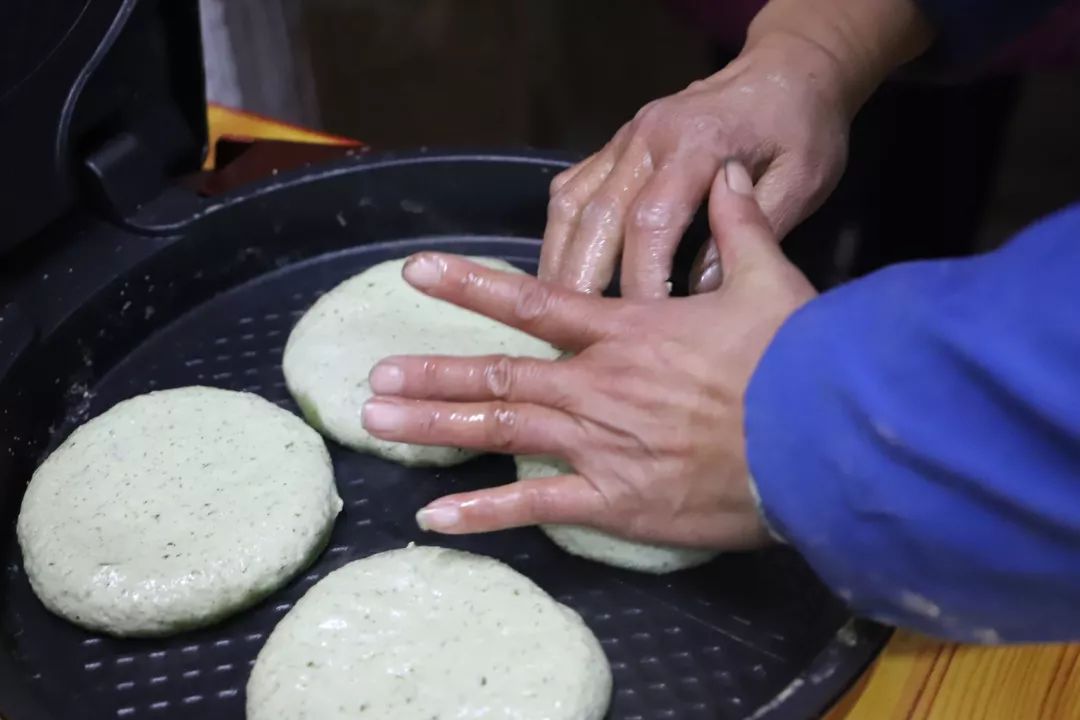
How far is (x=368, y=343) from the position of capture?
1062 mm

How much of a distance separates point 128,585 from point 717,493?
1.59 feet

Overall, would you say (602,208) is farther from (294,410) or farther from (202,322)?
(202,322)

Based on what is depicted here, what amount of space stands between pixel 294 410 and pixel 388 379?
24 cm

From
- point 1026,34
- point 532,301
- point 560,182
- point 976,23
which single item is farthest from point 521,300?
point 1026,34

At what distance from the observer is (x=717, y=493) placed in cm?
74

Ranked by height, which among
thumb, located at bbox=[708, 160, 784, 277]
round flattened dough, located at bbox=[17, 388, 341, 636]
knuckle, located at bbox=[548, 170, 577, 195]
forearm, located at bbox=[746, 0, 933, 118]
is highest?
forearm, located at bbox=[746, 0, 933, 118]

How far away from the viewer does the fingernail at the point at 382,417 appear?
82cm

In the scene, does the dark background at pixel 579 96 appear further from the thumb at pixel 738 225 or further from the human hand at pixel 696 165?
the thumb at pixel 738 225

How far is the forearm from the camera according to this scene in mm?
1015

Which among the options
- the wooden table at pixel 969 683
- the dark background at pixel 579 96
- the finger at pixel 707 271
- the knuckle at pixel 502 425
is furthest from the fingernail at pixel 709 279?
the dark background at pixel 579 96

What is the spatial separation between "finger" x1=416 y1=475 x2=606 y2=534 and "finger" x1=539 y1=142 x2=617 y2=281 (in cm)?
22

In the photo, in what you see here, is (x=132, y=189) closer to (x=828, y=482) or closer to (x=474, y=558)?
(x=474, y=558)

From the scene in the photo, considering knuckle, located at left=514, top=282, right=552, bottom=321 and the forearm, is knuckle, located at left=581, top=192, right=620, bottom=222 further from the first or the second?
the forearm

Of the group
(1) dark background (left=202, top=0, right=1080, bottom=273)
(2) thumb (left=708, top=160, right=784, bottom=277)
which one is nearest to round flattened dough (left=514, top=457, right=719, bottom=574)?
(2) thumb (left=708, top=160, right=784, bottom=277)
